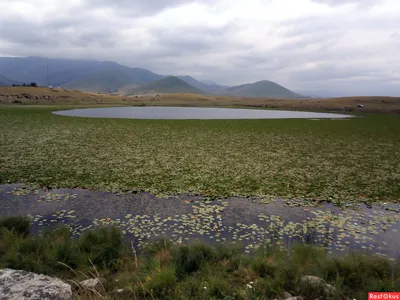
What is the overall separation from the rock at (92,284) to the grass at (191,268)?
141 mm

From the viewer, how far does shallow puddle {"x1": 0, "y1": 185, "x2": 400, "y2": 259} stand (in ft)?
31.0

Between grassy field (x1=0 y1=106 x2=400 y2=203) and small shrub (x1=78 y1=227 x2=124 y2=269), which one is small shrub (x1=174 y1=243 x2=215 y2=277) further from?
grassy field (x1=0 y1=106 x2=400 y2=203)

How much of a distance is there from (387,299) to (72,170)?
1722cm

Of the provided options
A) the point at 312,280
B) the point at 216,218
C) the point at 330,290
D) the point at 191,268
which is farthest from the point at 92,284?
the point at 330,290

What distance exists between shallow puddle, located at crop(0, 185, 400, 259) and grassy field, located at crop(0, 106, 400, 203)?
132 cm

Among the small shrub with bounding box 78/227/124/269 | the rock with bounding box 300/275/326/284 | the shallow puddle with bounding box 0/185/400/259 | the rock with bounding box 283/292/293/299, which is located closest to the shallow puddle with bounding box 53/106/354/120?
the shallow puddle with bounding box 0/185/400/259

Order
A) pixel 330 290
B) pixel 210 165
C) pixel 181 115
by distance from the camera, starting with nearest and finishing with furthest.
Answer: pixel 330 290 → pixel 210 165 → pixel 181 115

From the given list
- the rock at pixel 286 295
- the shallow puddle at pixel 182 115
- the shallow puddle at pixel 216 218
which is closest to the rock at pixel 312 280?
the rock at pixel 286 295

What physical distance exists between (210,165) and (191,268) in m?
12.1

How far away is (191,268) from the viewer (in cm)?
759

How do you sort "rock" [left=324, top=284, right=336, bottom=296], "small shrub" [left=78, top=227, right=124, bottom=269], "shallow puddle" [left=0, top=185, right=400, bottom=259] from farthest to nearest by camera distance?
"shallow puddle" [left=0, top=185, right=400, bottom=259]
"small shrub" [left=78, top=227, right=124, bottom=269]
"rock" [left=324, top=284, right=336, bottom=296]

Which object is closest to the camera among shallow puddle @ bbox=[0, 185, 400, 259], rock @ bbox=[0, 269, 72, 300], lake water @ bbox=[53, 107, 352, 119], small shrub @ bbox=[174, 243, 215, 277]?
rock @ bbox=[0, 269, 72, 300]

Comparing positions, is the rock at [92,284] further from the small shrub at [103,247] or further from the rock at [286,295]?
the rock at [286,295]

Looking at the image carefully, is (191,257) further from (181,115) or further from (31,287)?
(181,115)
